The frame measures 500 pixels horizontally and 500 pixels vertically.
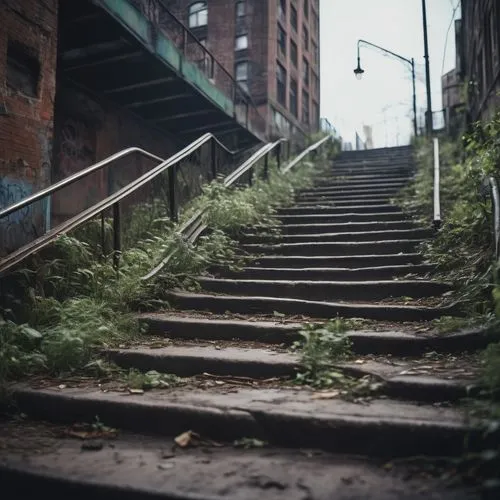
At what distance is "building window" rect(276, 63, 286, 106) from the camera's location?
942 inches

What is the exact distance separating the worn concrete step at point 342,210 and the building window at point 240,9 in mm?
18181

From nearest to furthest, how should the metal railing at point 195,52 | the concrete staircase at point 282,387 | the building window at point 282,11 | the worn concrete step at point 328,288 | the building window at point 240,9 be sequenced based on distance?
the concrete staircase at point 282,387 → the worn concrete step at point 328,288 → the metal railing at point 195,52 → the building window at point 240,9 → the building window at point 282,11

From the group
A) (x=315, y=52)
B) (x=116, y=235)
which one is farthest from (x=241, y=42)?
(x=116, y=235)

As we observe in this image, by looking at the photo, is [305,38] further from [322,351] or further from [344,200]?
[322,351]

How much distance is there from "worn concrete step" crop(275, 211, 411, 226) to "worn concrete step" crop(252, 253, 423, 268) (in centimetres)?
156

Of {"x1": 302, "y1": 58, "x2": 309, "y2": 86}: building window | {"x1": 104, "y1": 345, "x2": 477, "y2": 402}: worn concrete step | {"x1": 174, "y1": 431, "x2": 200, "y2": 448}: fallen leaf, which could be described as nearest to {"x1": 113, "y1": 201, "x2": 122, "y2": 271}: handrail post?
{"x1": 104, "y1": 345, "x2": 477, "y2": 402}: worn concrete step

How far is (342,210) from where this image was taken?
7.47 metres

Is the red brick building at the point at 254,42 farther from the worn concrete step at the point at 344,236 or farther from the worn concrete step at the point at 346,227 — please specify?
the worn concrete step at the point at 344,236

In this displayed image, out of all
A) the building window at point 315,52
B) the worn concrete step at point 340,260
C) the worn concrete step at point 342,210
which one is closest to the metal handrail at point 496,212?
the worn concrete step at point 340,260

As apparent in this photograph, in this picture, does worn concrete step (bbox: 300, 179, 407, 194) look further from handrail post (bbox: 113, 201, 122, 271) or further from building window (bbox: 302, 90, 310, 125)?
building window (bbox: 302, 90, 310, 125)

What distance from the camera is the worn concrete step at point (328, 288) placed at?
14.0 feet

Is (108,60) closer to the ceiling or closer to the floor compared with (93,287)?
closer to the ceiling

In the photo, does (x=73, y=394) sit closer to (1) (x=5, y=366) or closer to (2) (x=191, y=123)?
(1) (x=5, y=366)

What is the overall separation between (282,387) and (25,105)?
19.0 feet
